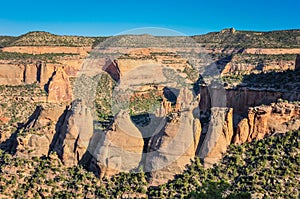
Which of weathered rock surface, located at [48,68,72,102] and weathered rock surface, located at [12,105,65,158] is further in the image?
weathered rock surface, located at [48,68,72,102]

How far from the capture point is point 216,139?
3036 cm

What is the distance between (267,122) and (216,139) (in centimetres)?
418

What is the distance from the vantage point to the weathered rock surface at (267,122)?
31000 millimetres

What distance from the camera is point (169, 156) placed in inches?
1191

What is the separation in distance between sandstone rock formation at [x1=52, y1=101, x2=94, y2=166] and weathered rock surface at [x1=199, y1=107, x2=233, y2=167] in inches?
390

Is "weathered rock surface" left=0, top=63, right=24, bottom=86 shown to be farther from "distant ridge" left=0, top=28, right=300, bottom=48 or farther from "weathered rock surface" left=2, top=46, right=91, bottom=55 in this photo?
"distant ridge" left=0, top=28, right=300, bottom=48

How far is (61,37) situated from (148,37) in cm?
2467

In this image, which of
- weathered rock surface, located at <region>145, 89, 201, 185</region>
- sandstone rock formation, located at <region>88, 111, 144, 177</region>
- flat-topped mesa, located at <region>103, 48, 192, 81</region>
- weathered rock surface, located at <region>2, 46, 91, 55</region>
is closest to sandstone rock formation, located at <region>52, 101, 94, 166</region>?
sandstone rock formation, located at <region>88, 111, 144, 177</region>

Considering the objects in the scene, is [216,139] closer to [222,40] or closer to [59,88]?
[59,88]

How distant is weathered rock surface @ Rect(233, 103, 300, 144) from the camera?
3100 cm

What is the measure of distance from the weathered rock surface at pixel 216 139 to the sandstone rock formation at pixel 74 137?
32.5 feet

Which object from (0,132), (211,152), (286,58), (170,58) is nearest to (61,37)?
(170,58)

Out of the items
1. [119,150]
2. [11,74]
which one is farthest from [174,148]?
[11,74]

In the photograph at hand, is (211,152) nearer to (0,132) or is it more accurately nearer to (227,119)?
Answer: (227,119)
